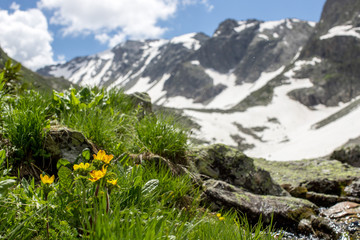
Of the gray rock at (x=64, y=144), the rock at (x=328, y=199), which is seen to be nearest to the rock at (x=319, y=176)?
the rock at (x=328, y=199)

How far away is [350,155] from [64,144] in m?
15.9

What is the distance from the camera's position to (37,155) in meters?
3.99

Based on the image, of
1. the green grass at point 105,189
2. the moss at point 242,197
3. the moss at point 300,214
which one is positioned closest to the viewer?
the green grass at point 105,189

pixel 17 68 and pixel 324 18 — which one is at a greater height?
pixel 324 18

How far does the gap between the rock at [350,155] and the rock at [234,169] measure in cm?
1010

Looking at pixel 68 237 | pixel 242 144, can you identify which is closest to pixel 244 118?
pixel 242 144

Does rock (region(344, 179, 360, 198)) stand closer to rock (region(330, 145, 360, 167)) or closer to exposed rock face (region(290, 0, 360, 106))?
rock (region(330, 145, 360, 167))

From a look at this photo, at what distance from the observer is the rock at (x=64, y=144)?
4102 millimetres

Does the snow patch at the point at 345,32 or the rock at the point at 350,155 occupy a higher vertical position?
the snow patch at the point at 345,32

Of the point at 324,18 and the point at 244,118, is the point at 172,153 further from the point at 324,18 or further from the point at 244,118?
the point at 324,18

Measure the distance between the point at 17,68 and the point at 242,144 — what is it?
65.2 metres

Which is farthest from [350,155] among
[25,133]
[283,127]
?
[283,127]

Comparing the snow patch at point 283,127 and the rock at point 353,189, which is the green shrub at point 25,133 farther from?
the snow patch at point 283,127

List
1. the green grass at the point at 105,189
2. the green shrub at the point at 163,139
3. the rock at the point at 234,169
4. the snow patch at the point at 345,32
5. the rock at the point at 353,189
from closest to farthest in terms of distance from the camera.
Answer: the green grass at the point at 105,189
the green shrub at the point at 163,139
the rock at the point at 234,169
the rock at the point at 353,189
the snow patch at the point at 345,32
